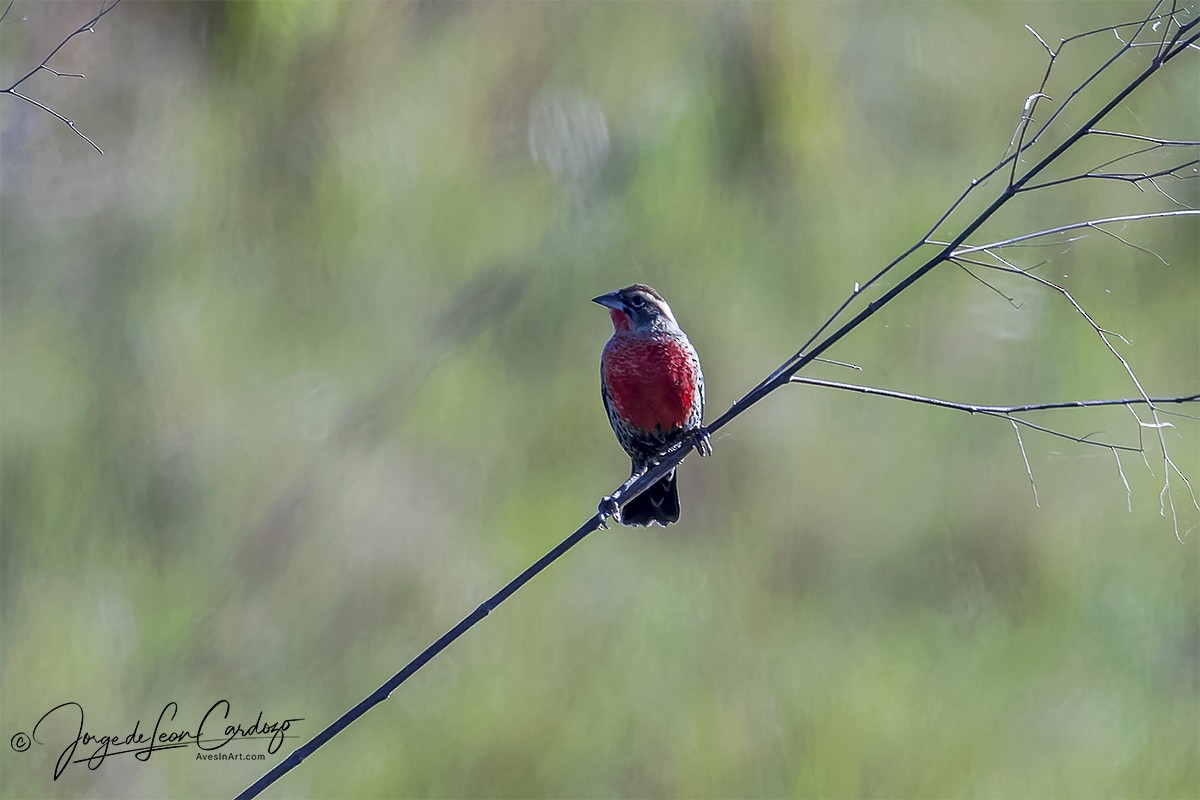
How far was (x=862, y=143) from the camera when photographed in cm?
741

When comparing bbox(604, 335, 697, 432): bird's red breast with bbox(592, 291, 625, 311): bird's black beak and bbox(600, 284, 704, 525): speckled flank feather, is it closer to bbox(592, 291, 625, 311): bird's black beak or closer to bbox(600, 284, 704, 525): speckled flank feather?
bbox(600, 284, 704, 525): speckled flank feather

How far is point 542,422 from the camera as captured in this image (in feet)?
22.2

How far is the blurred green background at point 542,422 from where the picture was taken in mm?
6410

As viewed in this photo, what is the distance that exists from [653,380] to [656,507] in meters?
0.60

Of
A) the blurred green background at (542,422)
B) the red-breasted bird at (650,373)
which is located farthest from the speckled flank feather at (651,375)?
the blurred green background at (542,422)

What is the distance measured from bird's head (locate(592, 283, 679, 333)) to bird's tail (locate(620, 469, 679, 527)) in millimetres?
617

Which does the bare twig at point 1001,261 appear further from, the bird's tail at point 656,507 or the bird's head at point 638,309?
the bird's tail at point 656,507

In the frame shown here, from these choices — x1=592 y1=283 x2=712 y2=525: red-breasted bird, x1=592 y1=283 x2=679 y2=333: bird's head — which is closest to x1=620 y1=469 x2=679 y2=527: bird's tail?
x1=592 y1=283 x2=712 y2=525: red-breasted bird

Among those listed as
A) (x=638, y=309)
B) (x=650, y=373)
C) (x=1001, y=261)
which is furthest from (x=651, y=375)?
(x=1001, y=261)

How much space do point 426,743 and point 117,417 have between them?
7.44 ft

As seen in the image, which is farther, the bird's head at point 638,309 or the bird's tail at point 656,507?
the bird's tail at point 656,507

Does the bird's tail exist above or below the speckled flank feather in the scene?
below

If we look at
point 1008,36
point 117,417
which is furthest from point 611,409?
point 1008,36

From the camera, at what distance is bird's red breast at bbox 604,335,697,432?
14.8ft
